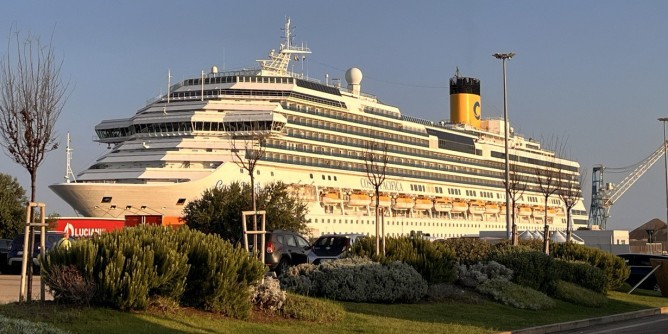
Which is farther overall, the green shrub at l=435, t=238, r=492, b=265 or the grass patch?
the green shrub at l=435, t=238, r=492, b=265

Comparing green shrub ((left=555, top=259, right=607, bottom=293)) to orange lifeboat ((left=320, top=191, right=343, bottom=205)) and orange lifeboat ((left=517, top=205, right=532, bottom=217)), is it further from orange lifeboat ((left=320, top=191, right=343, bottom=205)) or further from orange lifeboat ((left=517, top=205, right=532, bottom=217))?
orange lifeboat ((left=517, top=205, right=532, bottom=217))

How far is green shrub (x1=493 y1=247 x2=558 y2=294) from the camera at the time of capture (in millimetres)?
25125

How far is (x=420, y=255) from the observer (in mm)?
22469

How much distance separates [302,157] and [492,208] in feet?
87.9

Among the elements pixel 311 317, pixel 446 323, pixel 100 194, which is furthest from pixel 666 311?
pixel 100 194

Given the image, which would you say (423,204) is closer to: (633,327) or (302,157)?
(302,157)

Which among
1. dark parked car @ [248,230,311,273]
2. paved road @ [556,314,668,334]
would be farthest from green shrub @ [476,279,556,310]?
dark parked car @ [248,230,311,273]

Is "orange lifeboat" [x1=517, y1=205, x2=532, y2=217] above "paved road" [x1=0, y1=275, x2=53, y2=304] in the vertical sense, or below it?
above

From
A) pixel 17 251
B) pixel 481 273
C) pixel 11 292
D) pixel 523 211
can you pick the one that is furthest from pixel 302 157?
pixel 11 292

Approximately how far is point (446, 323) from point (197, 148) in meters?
47.3

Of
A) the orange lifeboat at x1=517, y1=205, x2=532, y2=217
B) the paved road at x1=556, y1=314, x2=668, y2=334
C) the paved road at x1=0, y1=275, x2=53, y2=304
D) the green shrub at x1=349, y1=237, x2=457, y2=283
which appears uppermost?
the orange lifeboat at x1=517, y1=205, x2=532, y2=217

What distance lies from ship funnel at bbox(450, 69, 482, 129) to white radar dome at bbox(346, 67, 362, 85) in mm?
16326

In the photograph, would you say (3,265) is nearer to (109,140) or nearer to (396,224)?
(109,140)

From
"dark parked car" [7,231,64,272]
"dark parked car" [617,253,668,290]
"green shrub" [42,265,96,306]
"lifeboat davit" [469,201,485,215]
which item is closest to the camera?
"green shrub" [42,265,96,306]
